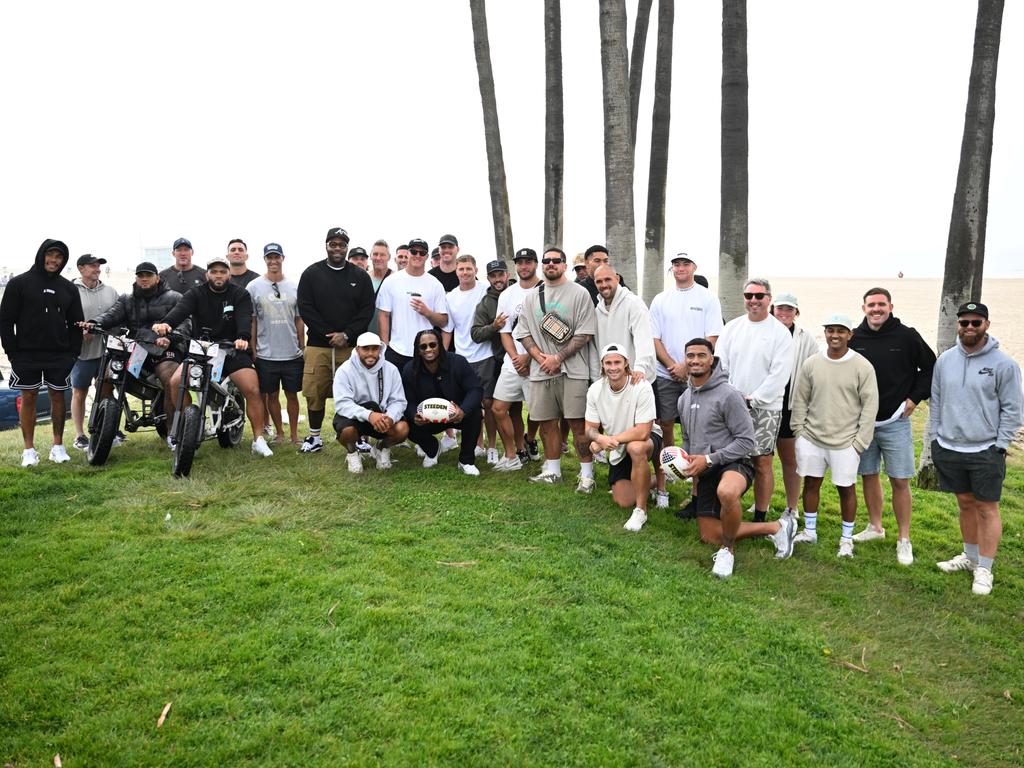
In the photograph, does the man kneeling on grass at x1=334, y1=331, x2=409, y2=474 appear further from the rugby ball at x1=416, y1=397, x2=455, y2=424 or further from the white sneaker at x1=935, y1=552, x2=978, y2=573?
the white sneaker at x1=935, y1=552, x2=978, y2=573

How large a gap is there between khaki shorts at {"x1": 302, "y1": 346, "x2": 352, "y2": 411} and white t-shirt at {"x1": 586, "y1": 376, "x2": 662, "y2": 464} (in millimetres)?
2983

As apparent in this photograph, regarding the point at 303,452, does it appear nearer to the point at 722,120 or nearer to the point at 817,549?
the point at 817,549

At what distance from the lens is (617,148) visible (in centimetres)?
922

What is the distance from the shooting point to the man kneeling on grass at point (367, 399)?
7578 millimetres

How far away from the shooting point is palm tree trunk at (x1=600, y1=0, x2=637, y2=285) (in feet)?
29.7

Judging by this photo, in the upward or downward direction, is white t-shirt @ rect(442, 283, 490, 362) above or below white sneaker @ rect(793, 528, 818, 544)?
above

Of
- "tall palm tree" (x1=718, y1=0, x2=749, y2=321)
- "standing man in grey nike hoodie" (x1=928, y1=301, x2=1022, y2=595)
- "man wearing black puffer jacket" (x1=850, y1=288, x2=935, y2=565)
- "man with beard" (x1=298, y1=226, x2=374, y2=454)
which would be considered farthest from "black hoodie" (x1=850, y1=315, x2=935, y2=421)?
"man with beard" (x1=298, y1=226, x2=374, y2=454)

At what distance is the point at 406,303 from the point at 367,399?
120 centimetres

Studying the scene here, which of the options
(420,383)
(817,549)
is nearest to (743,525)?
(817,549)

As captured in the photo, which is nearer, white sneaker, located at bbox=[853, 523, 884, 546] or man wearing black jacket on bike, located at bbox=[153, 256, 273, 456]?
white sneaker, located at bbox=[853, 523, 884, 546]

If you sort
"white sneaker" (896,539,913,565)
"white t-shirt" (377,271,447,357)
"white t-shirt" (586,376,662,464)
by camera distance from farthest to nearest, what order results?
"white t-shirt" (377,271,447,357) → "white t-shirt" (586,376,662,464) → "white sneaker" (896,539,913,565)

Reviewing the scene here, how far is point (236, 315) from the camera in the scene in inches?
319

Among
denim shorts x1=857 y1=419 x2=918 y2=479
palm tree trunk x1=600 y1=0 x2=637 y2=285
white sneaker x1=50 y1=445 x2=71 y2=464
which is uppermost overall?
palm tree trunk x1=600 y1=0 x2=637 y2=285

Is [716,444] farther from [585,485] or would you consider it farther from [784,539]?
[585,485]
